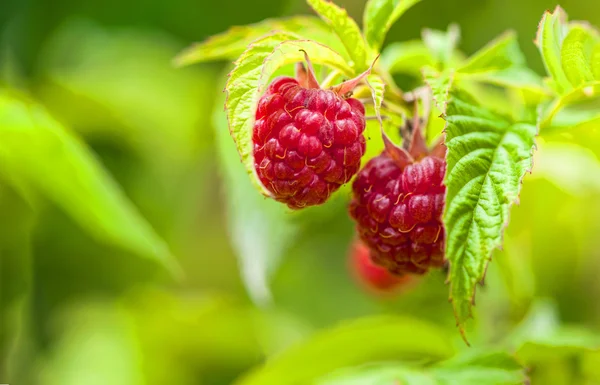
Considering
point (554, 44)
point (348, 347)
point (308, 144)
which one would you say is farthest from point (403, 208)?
point (348, 347)

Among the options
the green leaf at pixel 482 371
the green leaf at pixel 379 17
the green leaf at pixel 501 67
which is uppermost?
the green leaf at pixel 379 17

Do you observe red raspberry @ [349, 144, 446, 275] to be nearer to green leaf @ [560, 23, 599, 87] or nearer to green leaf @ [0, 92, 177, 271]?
green leaf @ [560, 23, 599, 87]

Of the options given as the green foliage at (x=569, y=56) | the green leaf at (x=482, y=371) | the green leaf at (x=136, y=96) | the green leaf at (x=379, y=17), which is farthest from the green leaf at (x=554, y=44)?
the green leaf at (x=136, y=96)

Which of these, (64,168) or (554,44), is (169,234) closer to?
(64,168)

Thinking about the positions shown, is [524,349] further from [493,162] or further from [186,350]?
[186,350]

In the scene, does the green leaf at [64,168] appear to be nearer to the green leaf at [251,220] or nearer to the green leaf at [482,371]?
the green leaf at [251,220]

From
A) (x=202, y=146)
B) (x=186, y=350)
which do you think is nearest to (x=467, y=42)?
(x=202, y=146)
